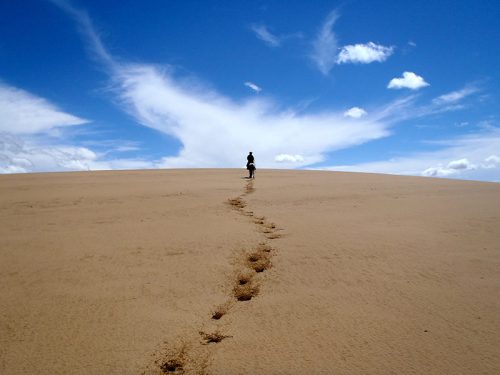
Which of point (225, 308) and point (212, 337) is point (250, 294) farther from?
point (212, 337)

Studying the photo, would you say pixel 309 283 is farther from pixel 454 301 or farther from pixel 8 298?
pixel 8 298

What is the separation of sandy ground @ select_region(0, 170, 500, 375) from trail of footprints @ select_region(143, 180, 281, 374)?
1 centimetres

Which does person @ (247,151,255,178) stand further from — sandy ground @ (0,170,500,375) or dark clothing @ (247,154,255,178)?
sandy ground @ (0,170,500,375)

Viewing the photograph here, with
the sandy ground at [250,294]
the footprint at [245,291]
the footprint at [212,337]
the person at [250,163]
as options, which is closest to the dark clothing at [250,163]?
the person at [250,163]


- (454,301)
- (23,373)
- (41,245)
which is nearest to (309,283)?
(454,301)

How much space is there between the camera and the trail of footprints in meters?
2.40

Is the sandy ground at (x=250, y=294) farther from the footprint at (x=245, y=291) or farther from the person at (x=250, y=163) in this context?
the person at (x=250, y=163)

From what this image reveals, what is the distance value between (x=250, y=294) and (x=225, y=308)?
1.19 feet

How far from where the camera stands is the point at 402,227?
5.86 metres

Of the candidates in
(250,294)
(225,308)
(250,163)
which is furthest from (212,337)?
(250,163)

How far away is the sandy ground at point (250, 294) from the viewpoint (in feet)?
8.07

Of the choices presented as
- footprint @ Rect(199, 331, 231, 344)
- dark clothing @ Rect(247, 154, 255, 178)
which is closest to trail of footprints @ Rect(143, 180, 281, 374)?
footprint @ Rect(199, 331, 231, 344)

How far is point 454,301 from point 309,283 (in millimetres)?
1387

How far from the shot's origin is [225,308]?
10.5 ft
